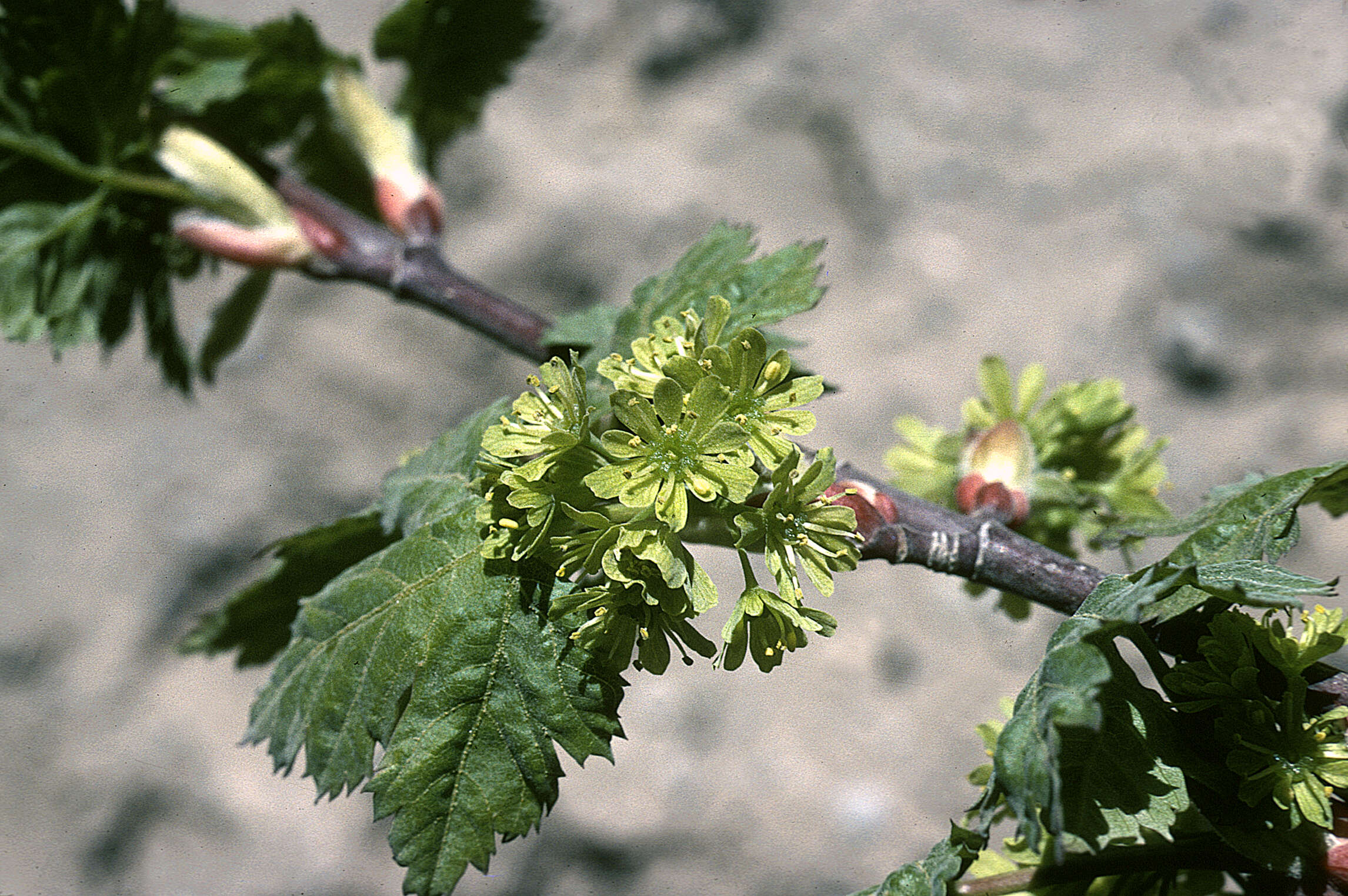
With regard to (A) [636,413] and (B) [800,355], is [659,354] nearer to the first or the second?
(A) [636,413]

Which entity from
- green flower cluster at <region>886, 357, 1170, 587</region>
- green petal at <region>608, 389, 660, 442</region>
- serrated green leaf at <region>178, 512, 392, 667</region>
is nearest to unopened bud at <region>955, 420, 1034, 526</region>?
green flower cluster at <region>886, 357, 1170, 587</region>

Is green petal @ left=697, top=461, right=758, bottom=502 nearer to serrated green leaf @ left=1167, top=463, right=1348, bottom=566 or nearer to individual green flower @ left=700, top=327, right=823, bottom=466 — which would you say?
individual green flower @ left=700, top=327, right=823, bottom=466

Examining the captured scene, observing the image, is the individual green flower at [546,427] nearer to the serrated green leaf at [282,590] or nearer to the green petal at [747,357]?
the green petal at [747,357]

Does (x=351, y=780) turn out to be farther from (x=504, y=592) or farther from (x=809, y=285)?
(x=809, y=285)

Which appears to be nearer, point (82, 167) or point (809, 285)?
point (809, 285)

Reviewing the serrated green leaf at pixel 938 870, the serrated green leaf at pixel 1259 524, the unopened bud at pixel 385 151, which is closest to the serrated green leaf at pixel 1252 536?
the serrated green leaf at pixel 1259 524

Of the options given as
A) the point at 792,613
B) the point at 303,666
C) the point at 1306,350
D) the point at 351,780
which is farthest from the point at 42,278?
the point at 1306,350
